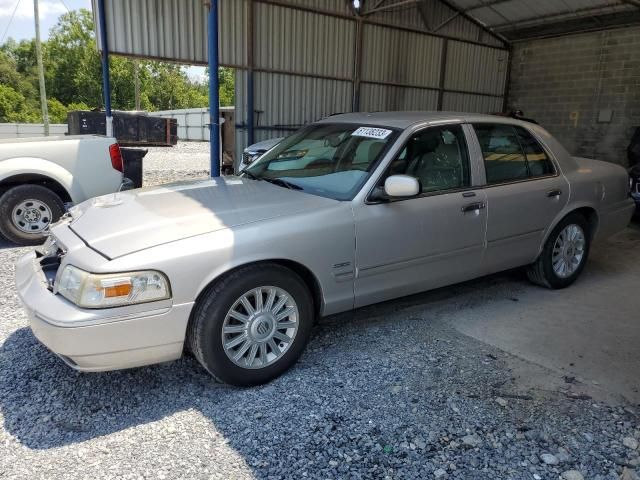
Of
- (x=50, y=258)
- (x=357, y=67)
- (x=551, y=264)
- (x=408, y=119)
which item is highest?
(x=357, y=67)

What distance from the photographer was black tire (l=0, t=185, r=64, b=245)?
5641 mm

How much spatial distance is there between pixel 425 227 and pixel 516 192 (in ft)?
3.52

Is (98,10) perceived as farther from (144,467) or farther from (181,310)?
(144,467)

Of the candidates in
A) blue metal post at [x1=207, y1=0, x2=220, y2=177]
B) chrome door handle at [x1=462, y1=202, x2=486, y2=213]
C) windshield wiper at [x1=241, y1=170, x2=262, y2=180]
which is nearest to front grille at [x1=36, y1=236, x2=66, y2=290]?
windshield wiper at [x1=241, y1=170, x2=262, y2=180]

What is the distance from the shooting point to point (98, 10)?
8.78 meters

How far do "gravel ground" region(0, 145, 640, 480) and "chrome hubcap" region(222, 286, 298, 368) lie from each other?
0.20m

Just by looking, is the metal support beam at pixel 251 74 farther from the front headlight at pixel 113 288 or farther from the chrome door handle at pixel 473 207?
the front headlight at pixel 113 288

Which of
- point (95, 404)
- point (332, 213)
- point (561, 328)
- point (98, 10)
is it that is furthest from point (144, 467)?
point (98, 10)

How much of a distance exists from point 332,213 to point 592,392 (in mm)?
1919

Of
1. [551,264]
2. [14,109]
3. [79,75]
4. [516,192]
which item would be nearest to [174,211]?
[516,192]

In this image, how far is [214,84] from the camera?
23.0ft

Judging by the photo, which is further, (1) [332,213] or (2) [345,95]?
(2) [345,95]

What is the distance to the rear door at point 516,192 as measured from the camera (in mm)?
4016

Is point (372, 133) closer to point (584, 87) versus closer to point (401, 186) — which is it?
point (401, 186)
